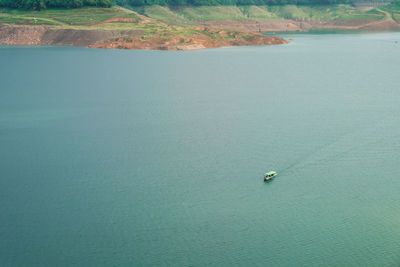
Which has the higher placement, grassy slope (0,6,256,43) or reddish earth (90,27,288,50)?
grassy slope (0,6,256,43)

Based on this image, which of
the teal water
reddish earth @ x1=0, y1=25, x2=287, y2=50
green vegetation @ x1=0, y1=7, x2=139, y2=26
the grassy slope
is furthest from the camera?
green vegetation @ x1=0, y1=7, x2=139, y2=26

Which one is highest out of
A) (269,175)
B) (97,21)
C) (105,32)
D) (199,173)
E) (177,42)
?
(97,21)

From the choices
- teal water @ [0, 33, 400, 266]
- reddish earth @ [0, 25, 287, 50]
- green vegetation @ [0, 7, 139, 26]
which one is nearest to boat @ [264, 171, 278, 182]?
teal water @ [0, 33, 400, 266]

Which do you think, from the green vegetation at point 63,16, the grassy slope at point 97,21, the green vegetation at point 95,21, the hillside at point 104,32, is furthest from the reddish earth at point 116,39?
the green vegetation at point 63,16

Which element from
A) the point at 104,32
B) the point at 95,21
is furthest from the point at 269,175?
the point at 95,21

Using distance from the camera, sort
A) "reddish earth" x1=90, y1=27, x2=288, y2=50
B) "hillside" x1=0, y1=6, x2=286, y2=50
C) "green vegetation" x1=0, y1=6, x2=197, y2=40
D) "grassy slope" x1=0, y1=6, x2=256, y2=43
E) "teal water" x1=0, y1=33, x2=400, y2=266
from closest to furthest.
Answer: "teal water" x1=0, y1=33, x2=400, y2=266
"reddish earth" x1=90, y1=27, x2=288, y2=50
"hillside" x1=0, y1=6, x2=286, y2=50
"grassy slope" x1=0, y1=6, x2=256, y2=43
"green vegetation" x1=0, y1=6, x2=197, y2=40

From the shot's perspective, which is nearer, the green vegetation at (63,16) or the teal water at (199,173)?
the teal water at (199,173)

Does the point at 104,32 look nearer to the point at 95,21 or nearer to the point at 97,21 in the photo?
the point at 97,21

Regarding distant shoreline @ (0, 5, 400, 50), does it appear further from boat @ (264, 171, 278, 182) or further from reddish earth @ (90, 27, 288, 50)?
boat @ (264, 171, 278, 182)

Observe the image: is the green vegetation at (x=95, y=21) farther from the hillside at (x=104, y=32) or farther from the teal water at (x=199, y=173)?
the teal water at (x=199, y=173)

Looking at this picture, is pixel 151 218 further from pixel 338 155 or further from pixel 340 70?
pixel 340 70
